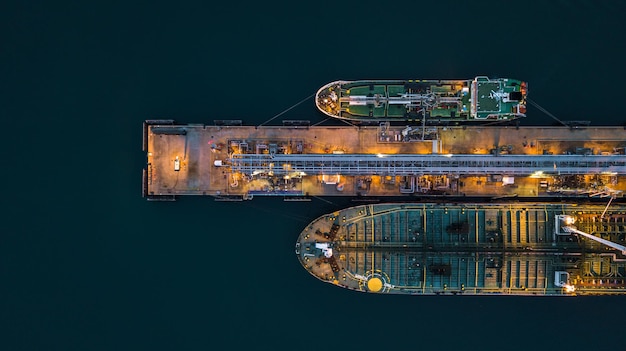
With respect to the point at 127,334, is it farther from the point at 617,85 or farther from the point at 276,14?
the point at 617,85

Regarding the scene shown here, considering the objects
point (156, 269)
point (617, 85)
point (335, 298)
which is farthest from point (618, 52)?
point (156, 269)

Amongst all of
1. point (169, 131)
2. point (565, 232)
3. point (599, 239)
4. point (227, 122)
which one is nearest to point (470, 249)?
point (565, 232)

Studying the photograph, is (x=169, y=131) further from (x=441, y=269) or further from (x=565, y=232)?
(x=565, y=232)

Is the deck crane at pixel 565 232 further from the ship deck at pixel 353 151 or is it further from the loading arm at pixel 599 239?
the ship deck at pixel 353 151

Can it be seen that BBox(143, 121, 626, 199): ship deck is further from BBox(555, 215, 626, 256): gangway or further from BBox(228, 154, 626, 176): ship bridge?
BBox(555, 215, 626, 256): gangway

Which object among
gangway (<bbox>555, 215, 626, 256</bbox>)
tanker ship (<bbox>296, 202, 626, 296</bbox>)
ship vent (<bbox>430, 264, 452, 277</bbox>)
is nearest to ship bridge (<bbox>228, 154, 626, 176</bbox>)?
tanker ship (<bbox>296, 202, 626, 296</bbox>)

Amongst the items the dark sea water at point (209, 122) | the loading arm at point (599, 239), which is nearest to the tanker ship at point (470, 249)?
the loading arm at point (599, 239)

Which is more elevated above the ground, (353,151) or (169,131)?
(169,131)
